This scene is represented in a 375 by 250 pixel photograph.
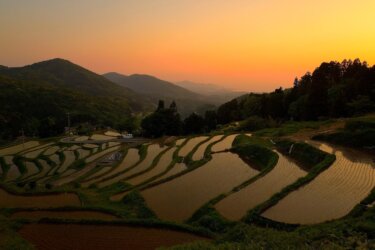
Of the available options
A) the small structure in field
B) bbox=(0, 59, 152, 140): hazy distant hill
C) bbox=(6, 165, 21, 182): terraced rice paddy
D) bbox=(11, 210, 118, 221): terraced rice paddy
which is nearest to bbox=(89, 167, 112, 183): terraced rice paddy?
the small structure in field

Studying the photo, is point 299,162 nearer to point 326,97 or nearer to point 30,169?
point 326,97

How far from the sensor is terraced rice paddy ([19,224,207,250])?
1224 cm

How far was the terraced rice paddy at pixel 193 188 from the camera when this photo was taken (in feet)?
52.2

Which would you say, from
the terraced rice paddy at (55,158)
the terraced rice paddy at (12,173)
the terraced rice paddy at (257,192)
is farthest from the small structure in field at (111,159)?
the terraced rice paddy at (257,192)

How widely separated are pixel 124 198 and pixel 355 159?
14.8m

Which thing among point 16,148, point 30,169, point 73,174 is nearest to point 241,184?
point 73,174

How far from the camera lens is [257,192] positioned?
55.1 ft

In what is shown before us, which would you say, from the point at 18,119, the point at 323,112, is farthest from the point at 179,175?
the point at 18,119

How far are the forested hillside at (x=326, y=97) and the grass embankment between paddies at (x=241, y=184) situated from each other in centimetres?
1445

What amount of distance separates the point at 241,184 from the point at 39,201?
11285 mm

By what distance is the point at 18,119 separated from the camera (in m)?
89.5

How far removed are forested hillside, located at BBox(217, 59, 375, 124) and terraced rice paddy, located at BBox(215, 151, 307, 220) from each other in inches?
863

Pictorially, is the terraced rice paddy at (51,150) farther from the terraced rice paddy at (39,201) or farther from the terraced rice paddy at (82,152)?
the terraced rice paddy at (39,201)

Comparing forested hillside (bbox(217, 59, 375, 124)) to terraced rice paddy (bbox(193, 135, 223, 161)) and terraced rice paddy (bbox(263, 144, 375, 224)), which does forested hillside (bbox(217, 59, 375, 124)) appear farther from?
terraced rice paddy (bbox(263, 144, 375, 224))
